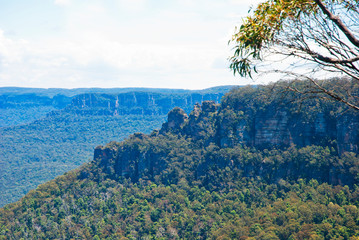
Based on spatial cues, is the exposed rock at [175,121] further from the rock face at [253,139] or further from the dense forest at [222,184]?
the dense forest at [222,184]

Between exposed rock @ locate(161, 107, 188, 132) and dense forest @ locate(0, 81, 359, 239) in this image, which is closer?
dense forest @ locate(0, 81, 359, 239)

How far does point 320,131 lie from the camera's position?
58.3 metres

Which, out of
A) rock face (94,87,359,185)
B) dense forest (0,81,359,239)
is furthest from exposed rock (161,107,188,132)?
dense forest (0,81,359,239)

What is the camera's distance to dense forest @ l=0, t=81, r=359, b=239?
44438 millimetres

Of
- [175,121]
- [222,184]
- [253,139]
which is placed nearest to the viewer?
[222,184]

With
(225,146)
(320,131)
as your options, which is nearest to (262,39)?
(320,131)

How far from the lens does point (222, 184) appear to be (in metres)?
62.2

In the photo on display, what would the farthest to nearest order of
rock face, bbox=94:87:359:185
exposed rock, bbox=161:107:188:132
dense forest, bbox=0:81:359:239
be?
exposed rock, bbox=161:107:188:132 → rock face, bbox=94:87:359:185 → dense forest, bbox=0:81:359:239

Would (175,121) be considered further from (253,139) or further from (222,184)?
(222,184)

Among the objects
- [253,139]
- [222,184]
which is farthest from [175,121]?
[222,184]

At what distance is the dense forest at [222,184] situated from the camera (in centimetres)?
4444

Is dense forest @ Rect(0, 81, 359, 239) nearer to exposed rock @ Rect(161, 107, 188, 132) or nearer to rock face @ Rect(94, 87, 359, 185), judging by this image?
rock face @ Rect(94, 87, 359, 185)

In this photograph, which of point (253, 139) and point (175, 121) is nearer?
point (253, 139)

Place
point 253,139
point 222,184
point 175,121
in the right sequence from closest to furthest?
1. point 222,184
2. point 253,139
3. point 175,121
